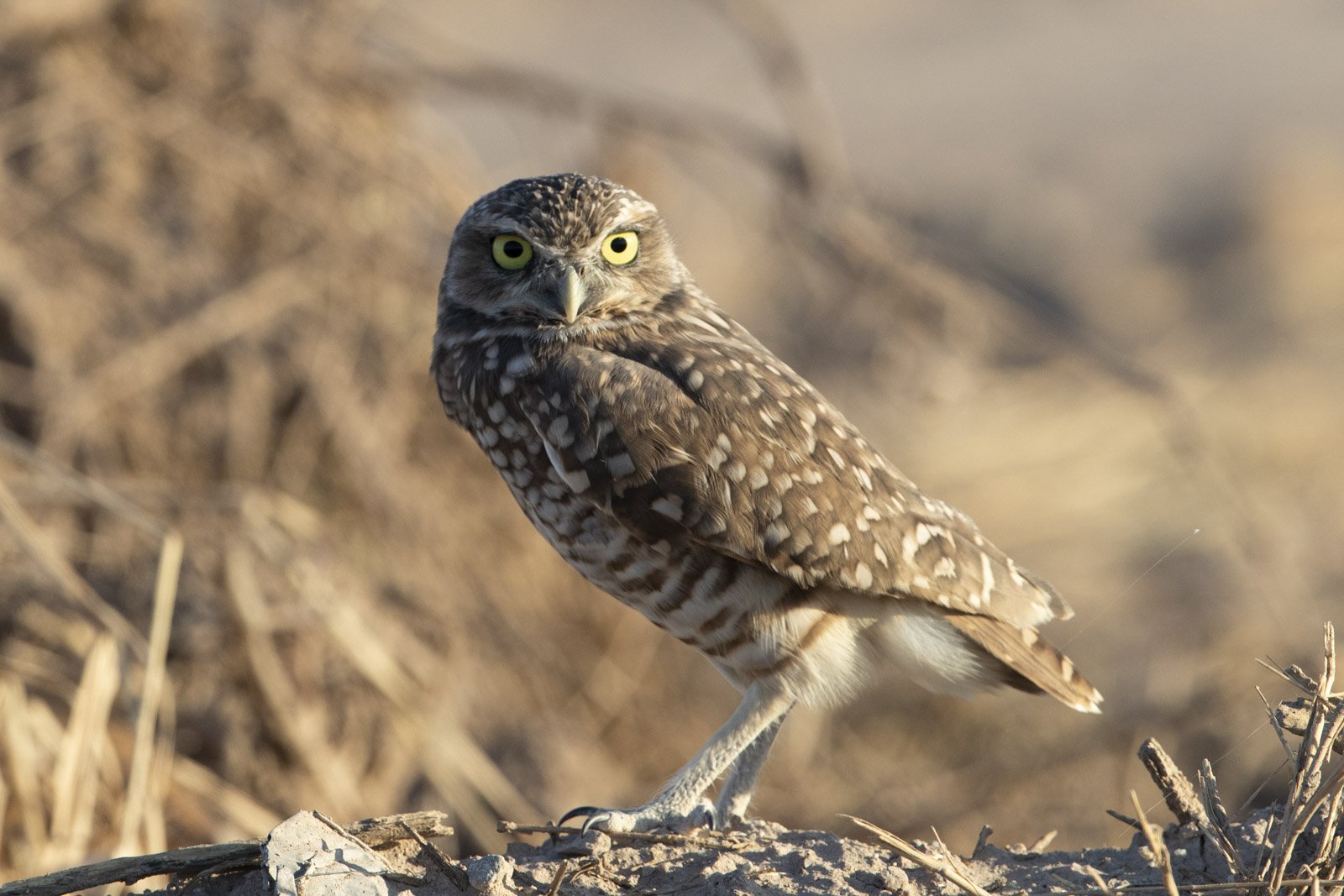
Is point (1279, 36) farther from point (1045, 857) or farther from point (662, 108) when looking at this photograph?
point (1045, 857)

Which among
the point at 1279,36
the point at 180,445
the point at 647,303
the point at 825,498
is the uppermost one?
the point at 1279,36

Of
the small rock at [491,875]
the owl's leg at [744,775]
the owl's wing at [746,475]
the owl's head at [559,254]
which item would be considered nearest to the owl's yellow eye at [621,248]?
the owl's head at [559,254]

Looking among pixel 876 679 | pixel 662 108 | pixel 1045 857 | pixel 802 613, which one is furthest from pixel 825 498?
pixel 662 108

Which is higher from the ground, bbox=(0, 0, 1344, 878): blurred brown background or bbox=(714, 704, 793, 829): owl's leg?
bbox=(0, 0, 1344, 878): blurred brown background

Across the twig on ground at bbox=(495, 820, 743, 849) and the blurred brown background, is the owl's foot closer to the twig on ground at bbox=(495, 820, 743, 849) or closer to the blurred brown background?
the twig on ground at bbox=(495, 820, 743, 849)

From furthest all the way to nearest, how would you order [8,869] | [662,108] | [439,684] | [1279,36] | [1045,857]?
[1279,36], [662,108], [439,684], [8,869], [1045,857]

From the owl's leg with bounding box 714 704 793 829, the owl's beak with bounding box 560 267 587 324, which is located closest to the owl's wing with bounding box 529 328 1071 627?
the owl's beak with bounding box 560 267 587 324

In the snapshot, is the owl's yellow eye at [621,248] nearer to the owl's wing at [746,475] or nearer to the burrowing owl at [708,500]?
the burrowing owl at [708,500]

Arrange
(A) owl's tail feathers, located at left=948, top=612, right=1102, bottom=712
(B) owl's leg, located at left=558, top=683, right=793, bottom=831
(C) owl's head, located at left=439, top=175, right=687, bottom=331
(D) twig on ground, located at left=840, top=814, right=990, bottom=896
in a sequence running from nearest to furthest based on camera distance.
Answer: (D) twig on ground, located at left=840, top=814, right=990, bottom=896 < (B) owl's leg, located at left=558, top=683, right=793, bottom=831 < (A) owl's tail feathers, located at left=948, top=612, right=1102, bottom=712 < (C) owl's head, located at left=439, top=175, right=687, bottom=331
